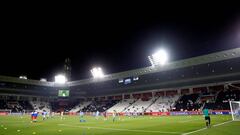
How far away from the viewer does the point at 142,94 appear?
71625mm

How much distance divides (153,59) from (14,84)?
164 ft

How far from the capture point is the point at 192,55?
46.5m

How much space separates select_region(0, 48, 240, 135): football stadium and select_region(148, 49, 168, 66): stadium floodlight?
31 centimetres

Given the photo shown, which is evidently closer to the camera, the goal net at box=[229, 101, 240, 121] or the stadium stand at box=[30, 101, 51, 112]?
the goal net at box=[229, 101, 240, 121]

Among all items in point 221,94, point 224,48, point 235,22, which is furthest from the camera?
point 221,94

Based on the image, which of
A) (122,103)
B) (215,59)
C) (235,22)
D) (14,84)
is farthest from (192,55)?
(14,84)

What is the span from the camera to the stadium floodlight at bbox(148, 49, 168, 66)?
49.4 meters

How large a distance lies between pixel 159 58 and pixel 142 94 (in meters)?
23.7

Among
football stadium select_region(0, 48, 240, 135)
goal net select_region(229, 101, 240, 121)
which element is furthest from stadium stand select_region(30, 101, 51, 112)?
goal net select_region(229, 101, 240, 121)

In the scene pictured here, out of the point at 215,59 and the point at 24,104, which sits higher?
the point at 215,59

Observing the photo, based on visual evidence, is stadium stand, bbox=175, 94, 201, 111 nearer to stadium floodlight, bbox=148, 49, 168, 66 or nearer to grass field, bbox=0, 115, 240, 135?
stadium floodlight, bbox=148, 49, 168, 66

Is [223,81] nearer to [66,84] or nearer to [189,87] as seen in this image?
[189,87]

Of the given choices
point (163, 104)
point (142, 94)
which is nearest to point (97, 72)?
point (142, 94)

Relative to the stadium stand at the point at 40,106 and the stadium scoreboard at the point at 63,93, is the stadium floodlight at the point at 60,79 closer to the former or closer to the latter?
the stadium scoreboard at the point at 63,93
